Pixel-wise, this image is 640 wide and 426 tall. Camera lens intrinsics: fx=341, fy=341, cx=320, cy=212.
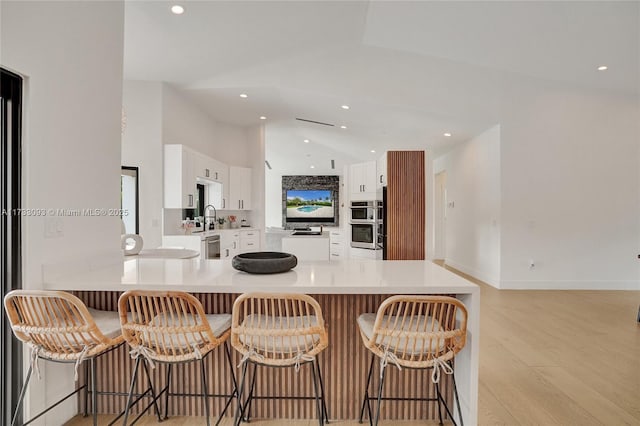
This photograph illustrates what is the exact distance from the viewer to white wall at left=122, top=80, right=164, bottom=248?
4.68 metres

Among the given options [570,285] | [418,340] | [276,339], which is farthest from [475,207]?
[276,339]

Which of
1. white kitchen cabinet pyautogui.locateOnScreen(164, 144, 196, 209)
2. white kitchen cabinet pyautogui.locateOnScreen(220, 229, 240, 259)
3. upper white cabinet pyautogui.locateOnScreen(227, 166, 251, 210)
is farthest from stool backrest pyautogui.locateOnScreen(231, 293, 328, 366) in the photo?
upper white cabinet pyautogui.locateOnScreen(227, 166, 251, 210)

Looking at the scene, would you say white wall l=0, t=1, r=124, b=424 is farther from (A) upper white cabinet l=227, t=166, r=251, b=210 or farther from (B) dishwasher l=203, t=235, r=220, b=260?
(A) upper white cabinet l=227, t=166, r=251, b=210

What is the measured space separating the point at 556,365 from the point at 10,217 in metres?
3.70

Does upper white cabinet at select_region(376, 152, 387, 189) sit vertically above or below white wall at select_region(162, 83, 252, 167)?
below

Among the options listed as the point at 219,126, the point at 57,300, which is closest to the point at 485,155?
the point at 219,126

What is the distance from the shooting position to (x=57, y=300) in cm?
174

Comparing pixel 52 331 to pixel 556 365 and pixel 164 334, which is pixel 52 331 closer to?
pixel 164 334

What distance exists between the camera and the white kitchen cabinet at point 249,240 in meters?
6.50

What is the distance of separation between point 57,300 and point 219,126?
5642 millimetres

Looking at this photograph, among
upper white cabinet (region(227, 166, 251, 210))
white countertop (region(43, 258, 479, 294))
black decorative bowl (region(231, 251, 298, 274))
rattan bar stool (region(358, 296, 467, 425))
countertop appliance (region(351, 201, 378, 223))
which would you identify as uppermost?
upper white cabinet (region(227, 166, 251, 210))

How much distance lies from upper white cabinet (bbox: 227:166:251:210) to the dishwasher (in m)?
1.17

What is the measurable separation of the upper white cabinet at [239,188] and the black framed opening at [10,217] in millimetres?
4724

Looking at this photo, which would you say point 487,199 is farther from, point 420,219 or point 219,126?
point 219,126
